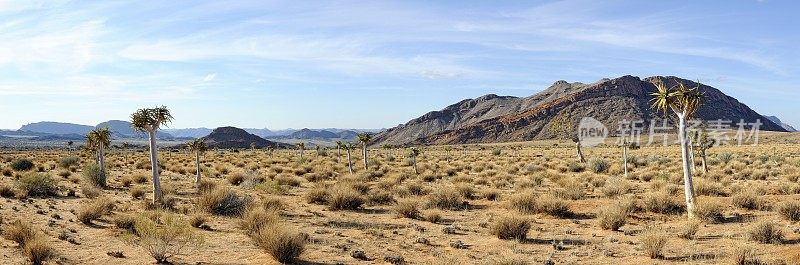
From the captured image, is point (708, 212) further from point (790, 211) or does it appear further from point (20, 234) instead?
point (20, 234)

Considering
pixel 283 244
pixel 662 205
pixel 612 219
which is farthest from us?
pixel 662 205

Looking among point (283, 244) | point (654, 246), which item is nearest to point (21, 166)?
point (283, 244)

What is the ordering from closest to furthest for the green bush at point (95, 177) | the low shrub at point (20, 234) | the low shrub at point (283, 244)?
the low shrub at point (283, 244) → the low shrub at point (20, 234) → the green bush at point (95, 177)

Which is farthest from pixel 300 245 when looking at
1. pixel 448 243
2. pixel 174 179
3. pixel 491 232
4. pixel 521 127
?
pixel 521 127

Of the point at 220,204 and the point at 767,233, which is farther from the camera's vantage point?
the point at 220,204

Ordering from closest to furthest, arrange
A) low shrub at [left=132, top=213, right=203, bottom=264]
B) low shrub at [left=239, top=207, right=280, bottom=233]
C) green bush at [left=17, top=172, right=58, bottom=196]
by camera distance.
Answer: low shrub at [left=132, top=213, right=203, bottom=264] → low shrub at [left=239, top=207, right=280, bottom=233] → green bush at [left=17, top=172, right=58, bottom=196]

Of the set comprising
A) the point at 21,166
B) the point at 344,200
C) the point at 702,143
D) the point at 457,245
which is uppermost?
the point at 702,143

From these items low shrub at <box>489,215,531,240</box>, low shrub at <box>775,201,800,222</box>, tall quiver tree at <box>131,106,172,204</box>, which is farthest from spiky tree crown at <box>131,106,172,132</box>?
low shrub at <box>775,201,800,222</box>

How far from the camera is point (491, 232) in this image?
48.4ft

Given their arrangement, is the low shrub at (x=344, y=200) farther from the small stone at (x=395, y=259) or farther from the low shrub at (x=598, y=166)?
the low shrub at (x=598, y=166)

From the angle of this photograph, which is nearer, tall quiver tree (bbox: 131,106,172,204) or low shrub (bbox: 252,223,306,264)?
low shrub (bbox: 252,223,306,264)

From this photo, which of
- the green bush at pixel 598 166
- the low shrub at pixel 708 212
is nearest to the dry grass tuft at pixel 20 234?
the low shrub at pixel 708 212

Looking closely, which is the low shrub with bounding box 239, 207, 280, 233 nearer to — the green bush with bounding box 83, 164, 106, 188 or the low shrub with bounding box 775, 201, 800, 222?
the low shrub with bounding box 775, 201, 800, 222

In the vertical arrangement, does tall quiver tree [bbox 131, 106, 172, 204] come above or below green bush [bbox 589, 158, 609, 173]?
above
